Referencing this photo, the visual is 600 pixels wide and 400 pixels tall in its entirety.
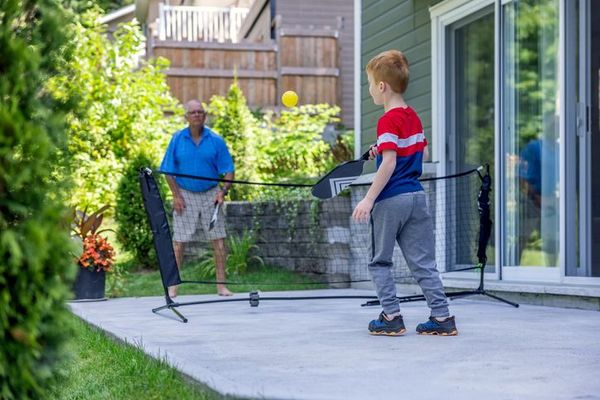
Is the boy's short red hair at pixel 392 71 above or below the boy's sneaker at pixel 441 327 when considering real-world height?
above

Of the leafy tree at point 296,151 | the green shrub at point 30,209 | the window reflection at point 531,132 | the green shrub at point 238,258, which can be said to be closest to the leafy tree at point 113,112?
the leafy tree at point 296,151

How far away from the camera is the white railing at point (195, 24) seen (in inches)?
834

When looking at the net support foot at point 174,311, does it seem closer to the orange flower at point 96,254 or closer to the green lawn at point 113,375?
the green lawn at point 113,375

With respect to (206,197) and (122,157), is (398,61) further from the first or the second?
(122,157)

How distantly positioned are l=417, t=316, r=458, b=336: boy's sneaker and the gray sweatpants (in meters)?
0.04

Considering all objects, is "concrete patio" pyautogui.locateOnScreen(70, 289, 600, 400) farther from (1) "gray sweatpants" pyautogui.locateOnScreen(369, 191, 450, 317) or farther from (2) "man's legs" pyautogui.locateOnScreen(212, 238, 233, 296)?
(2) "man's legs" pyautogui.locateOnScreen(212, 238, 233, 296)

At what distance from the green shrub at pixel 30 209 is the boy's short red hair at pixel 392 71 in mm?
2414

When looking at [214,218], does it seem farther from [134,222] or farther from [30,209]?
[30,209]

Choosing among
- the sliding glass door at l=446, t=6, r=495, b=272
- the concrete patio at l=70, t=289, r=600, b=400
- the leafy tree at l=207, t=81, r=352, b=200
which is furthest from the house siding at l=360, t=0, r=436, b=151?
the concrete patio at l=70, t=289, r=600, b=400

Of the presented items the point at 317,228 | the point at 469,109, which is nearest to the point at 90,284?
the point at 317,228

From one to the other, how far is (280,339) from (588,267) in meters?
2.62

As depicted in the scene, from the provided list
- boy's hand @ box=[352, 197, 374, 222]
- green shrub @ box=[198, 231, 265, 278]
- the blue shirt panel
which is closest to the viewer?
boy's hand @ box=[352, 197, 374, 222]

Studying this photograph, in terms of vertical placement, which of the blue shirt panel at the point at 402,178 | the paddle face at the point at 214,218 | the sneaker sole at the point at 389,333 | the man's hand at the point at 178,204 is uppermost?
the blue shirt panel at the point at 402,178

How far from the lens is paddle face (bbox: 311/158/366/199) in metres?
5.68
